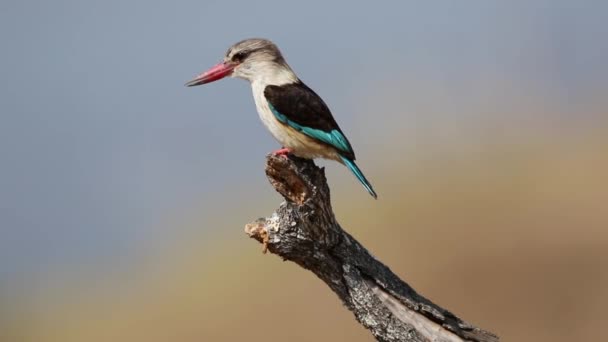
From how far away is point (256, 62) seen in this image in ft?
26.0

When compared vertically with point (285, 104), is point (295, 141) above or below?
below

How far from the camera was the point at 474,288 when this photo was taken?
44.5ft

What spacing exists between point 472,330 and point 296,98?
2.00m

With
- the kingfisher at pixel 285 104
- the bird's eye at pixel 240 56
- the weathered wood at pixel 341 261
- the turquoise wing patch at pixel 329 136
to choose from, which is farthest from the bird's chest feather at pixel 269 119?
the weathered wood at pixel 341 261

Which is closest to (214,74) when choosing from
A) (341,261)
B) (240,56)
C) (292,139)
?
(240,56)

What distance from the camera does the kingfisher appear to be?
731 centimetres

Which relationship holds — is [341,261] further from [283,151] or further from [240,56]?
[240,56]

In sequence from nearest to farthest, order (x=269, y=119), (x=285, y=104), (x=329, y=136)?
1. (x=329, y=136)
2. (x=285, y=104)
3. (x=269, y=119)

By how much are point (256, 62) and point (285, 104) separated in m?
0.63

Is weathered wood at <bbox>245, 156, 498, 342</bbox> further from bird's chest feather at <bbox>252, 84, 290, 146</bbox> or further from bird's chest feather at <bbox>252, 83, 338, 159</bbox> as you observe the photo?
bird's chest feather at <bbox>252, 84, 290, 146</bbox>

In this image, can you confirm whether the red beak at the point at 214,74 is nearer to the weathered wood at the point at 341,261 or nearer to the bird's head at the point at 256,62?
the bird's head at the point at 256,62

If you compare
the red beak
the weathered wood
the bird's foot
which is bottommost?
the weathered wood

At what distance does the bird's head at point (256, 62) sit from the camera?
788 centimetres

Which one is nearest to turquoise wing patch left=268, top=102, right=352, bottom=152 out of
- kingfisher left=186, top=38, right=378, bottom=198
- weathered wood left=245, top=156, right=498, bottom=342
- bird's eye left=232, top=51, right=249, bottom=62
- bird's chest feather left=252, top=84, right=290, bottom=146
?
kingfisher left=186, top=38, right=378, bottom=198
